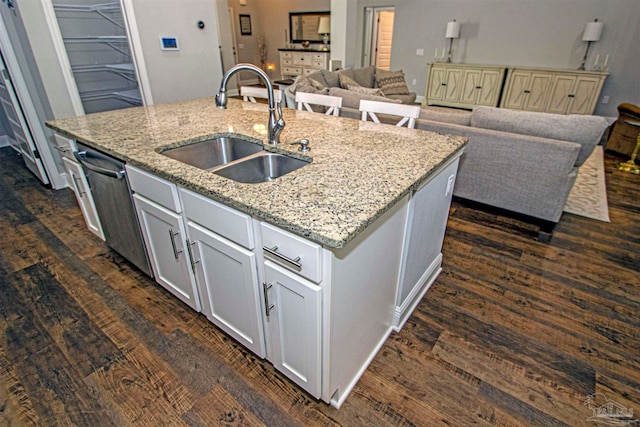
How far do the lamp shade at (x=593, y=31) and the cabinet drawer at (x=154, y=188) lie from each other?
6.52 meters

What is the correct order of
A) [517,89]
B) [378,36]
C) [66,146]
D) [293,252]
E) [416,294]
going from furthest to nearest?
[378,36]
[517,89]
[66,146]
[416,294]
[293,252]

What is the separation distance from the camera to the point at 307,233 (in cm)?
98

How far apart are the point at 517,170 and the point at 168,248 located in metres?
2.59

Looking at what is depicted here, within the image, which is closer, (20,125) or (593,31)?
(20,125)

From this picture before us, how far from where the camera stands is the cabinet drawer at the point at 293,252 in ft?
3.44

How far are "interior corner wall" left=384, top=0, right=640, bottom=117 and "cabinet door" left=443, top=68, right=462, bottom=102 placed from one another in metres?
0.38

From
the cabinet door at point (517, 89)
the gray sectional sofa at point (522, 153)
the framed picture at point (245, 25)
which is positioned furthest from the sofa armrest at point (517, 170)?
the framed picture at point (245, 25)

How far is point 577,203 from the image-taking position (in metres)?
3.18

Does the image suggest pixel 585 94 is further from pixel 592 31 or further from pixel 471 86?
pixel 471 86

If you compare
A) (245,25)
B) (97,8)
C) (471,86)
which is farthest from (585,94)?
(245,25)

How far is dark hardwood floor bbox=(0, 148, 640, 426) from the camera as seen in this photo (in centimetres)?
141

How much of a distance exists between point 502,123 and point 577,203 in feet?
4.19

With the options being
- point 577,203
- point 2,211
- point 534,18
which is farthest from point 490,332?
point 534,18

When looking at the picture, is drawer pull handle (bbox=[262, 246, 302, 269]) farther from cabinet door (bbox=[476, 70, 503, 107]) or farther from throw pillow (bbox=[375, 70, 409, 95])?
cabinet door (bbox=[476, 70, 503, 107])
